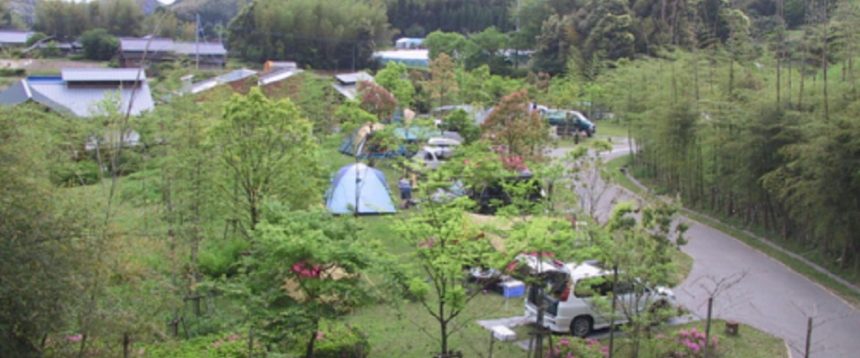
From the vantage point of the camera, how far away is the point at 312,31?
124 ft

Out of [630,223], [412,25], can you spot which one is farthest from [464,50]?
[630,223]

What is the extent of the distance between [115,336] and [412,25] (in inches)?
1984

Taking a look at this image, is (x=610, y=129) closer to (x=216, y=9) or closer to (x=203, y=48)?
(x=203, y=48)

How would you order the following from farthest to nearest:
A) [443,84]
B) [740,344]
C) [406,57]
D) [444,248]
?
[406,57]
[443,84]
[740,344]
[444,248]

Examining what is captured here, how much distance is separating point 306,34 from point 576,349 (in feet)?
107

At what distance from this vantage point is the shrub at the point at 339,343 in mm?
7168

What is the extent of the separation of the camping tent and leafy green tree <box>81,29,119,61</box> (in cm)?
2634

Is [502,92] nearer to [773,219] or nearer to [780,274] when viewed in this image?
[773,219]

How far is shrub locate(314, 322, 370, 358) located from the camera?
717 cm

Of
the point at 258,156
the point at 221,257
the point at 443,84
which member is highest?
the point at 443,84

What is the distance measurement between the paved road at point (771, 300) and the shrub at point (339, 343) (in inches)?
138

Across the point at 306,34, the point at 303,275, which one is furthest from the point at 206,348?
the point at 306,34

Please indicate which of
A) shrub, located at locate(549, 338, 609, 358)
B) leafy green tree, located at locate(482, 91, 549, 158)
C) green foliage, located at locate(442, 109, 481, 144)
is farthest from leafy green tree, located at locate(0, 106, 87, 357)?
green foliage, located at locate(442, 109, 481, 144)

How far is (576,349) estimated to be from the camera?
728cm
